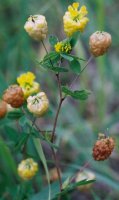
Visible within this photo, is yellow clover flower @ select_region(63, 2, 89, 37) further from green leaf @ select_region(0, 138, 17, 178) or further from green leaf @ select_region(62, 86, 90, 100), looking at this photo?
green leaf @ select_region(0, 138, 17, 178)

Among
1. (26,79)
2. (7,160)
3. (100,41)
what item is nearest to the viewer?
(100,41)

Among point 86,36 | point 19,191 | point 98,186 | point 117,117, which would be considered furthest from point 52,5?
point 19,191

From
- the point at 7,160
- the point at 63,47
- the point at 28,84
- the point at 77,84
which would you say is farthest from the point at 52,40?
the point at 77,84

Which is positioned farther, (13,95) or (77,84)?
(77,84)

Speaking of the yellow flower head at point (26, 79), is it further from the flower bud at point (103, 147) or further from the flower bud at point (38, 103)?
the flower bud at point (103, 147)

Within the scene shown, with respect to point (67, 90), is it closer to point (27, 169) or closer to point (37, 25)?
point (37, 25)

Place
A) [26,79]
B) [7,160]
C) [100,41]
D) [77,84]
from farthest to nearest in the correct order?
[77,84] < [7,160] < [26,79] < [100,41]
